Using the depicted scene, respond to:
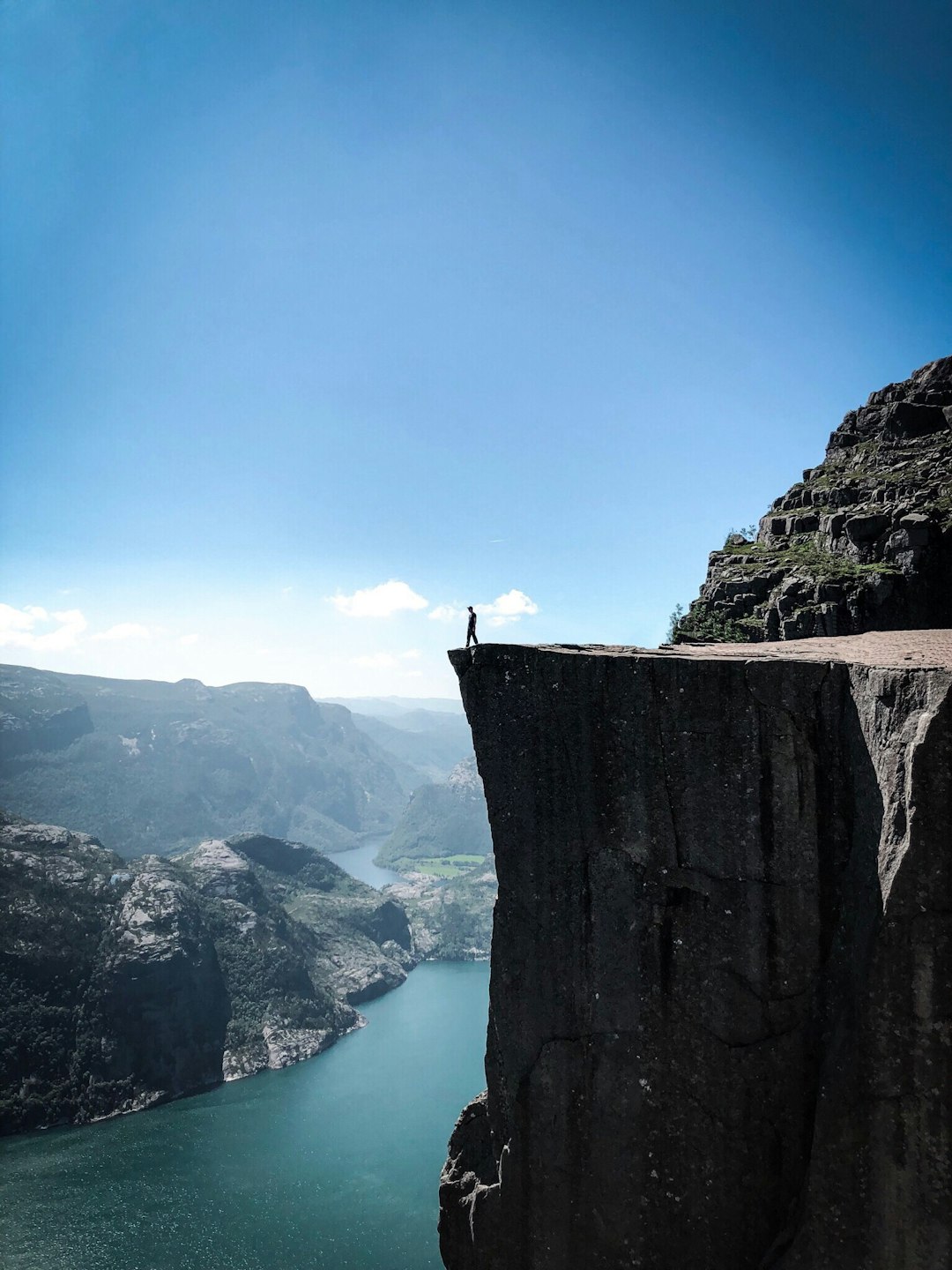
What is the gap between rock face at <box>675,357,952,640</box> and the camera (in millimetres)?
20750

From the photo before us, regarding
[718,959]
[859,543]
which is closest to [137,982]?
[718,959]

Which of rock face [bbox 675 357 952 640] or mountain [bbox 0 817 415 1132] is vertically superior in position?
rock face [bbox 675 357 952 640]

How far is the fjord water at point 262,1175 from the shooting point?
56.8 m

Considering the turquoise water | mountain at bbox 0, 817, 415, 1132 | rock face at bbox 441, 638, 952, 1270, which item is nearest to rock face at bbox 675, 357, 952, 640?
rock face at bbox 441, 638, 952, 1270

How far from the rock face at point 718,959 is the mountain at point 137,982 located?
364ft

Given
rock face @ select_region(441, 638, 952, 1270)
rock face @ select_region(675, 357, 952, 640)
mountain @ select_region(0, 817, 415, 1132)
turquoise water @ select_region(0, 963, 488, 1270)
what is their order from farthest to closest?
mountain @ select_region(0, 817, 415, 1132) < turquoise water @ select_region(0, 963, 488, 1270) < rock face @ select_region(675, 357, 952, 640) < rock face @ select_region(441, 638, 952, 1270)

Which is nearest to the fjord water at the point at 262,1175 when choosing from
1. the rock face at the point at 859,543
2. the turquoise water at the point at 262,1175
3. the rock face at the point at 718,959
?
the turquoise water at the point at 262,1175

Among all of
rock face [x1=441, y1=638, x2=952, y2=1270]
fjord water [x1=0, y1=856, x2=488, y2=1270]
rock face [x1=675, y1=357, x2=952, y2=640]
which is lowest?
fjord water [x1=0, y1=856, x2=488, y2=1270]

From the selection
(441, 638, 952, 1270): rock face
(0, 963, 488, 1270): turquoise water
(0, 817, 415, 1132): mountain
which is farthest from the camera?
(0, 817, 415, 1132): mountain

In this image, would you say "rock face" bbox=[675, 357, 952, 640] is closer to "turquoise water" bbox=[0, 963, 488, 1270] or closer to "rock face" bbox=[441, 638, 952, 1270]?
"rock face" bbox=[441, 638, 952, 1270]

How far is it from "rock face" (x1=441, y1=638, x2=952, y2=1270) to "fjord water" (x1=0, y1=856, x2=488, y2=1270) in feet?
184

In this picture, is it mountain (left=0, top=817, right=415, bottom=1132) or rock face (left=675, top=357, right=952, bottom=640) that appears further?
mountain (left=0, top=817, right=415, bottom=1132)

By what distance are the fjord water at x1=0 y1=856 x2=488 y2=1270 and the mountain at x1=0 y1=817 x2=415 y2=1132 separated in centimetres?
583

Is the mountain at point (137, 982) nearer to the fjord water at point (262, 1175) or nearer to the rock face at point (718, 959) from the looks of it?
the fjord water at point (262, 1175)
